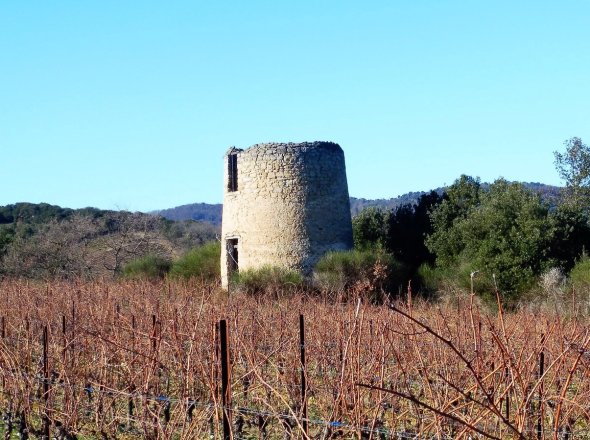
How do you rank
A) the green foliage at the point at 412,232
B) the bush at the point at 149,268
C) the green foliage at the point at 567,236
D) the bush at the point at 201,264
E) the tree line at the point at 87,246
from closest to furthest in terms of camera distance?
the green foliage at the point at 567,236 < the bush at the point at 201,264 < the green foliage at the point at 412,232 < the bush at the point at 149,268 < the tree line at the point at 87,246

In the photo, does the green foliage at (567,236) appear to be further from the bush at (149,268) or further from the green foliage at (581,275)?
the bush at (149,268)

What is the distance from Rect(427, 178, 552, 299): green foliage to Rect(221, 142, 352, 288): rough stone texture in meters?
2.77

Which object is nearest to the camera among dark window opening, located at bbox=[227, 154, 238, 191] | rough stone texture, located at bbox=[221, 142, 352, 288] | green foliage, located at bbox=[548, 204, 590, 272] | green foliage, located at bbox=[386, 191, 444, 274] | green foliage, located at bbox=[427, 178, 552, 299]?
green foliage, located at bbox=[427, 178, 552, 299]

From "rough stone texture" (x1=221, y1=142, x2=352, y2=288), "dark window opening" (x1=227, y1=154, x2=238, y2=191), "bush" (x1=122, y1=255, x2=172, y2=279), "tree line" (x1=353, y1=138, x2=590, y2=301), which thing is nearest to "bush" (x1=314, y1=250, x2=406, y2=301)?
"rough stone texture" (x1=221, y1=142, x2=352, y2=288)

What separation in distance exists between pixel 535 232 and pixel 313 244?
460 cm

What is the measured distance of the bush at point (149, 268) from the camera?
2367 centimetres

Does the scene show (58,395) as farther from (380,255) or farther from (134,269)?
(134,269)

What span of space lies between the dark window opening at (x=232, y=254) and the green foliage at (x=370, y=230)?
3.75 meters

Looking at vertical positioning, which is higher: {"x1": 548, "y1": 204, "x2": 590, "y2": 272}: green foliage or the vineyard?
{"x1": 548, "y1": 204, "x2": 590, "y2": 272}: green foliage

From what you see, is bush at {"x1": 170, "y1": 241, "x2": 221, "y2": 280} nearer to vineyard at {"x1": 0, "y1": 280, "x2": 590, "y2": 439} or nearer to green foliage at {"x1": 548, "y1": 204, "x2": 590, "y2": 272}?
green foliage at {"x1": 548, "y1": 204, "x2": 590, "y2": 272}

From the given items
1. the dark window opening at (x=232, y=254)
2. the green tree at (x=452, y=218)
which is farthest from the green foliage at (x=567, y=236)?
the dark window opening at (x=232, y=254)

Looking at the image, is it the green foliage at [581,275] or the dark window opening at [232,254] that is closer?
the green foliage at [581,275]

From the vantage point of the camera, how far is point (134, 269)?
24.3 meters

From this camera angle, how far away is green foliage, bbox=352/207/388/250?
22.0 m
